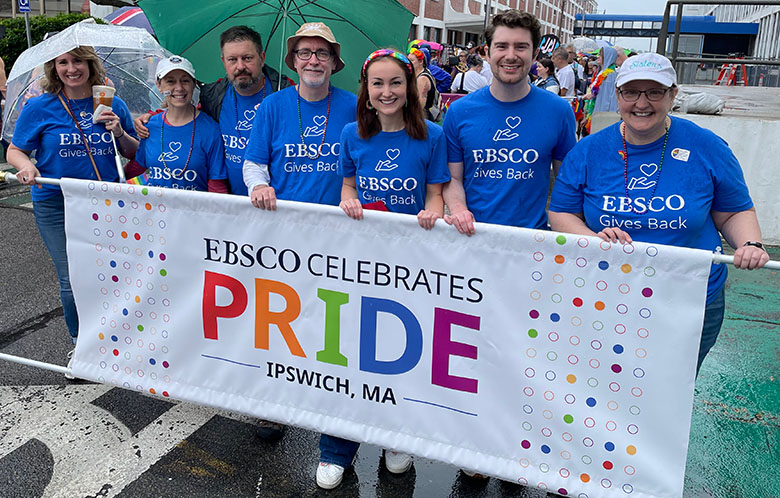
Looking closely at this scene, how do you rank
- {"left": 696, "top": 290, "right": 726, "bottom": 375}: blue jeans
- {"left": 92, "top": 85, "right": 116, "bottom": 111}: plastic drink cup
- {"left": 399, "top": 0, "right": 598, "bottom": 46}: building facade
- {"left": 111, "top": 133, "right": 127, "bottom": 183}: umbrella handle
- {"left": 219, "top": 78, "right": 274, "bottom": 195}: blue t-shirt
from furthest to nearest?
{"left": 399, "top": 0, "right": 598, "bottom": 46}: building facade, {"left": 111, "top": 133, "right": 127, "bottom": 183}: umbrella handle, {"left": 92, "top": 85, "right": 116, "bottom": 111}: plastic drink cup, {"left": 219, "top": 78, "right": 274, "bottom": 195}: blue t-shirt, {"left": 696, "top": 290, "right": 726, "bottom": 375}: blue jeans

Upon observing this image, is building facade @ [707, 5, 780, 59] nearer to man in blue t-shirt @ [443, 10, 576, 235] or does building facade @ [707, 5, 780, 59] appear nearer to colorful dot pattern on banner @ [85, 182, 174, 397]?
man in blue t-shirt @ [443, 10, 576, 235]

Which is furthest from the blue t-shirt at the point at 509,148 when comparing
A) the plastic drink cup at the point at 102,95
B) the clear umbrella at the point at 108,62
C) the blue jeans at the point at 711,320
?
the clear umbrella at the point at 108,62

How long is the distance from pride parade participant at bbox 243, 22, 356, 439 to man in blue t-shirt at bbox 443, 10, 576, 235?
59cm

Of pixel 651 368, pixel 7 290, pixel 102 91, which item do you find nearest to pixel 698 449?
pixel 651 368

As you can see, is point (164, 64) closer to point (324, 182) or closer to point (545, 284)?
point (324, 182)

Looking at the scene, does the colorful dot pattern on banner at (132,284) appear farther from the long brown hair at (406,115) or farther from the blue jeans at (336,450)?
the long brown hair at (406,115)

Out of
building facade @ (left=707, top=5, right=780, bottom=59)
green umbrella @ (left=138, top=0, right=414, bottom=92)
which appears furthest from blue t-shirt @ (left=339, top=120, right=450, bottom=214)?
building facade @ (left=707, top=5, right=780, bottom=59)

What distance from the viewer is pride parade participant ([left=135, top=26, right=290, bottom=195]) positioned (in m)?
3.45

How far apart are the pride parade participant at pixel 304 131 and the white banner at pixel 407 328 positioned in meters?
0.44

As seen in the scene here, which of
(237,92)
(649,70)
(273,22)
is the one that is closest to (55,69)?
(237,92)

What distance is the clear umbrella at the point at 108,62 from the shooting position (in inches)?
142

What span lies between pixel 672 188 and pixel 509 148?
2.47 ft

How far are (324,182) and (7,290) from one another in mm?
3808

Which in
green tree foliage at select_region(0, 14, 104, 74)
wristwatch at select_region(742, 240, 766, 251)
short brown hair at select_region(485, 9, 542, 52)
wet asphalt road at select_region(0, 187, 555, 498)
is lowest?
wet asphalt road at select_region(0, 187, 555, 498)
